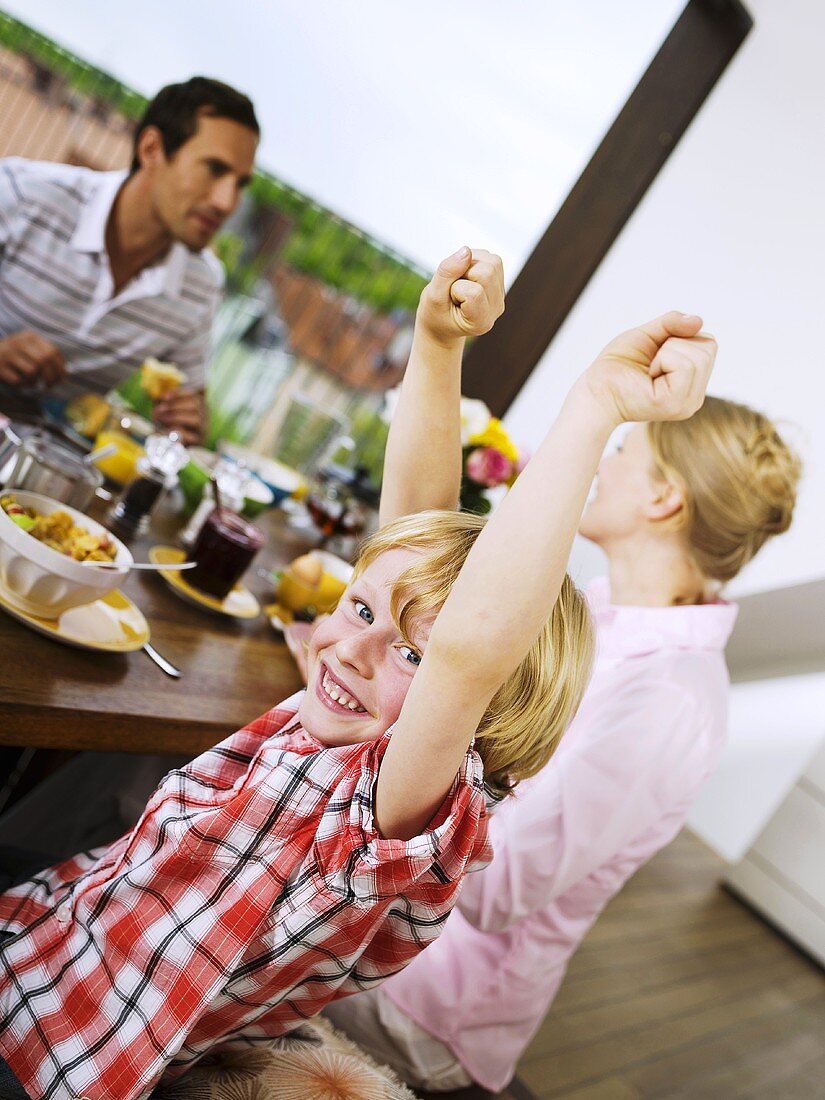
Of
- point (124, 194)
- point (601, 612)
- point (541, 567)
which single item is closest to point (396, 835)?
point (541, 567)

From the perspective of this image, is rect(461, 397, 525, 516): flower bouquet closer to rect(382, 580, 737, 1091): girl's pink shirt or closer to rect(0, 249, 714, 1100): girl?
rect(382, 580, 737, 1091): girl's pink shirt

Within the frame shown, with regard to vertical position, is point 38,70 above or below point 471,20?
below

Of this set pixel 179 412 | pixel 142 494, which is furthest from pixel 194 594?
pixel 179 412

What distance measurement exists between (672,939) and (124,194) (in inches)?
123

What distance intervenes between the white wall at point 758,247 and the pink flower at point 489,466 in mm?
1152

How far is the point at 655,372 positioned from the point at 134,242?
224 centimetres

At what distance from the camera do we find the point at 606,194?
3176 mm

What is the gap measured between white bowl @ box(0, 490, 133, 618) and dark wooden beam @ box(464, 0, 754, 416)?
235 centimetres

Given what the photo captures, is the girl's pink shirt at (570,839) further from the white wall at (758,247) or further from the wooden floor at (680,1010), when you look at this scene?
the white wall at (758,247)

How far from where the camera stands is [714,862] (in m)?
4.71

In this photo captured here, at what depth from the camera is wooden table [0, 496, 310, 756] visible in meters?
1.04

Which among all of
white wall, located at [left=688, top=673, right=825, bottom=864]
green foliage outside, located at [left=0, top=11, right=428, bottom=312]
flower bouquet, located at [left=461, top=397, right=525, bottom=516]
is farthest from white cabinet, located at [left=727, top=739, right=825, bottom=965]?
flower bouquet, located at [left=461, top=397, right=525, bottom=516]

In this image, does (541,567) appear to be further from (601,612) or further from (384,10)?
(384,10)

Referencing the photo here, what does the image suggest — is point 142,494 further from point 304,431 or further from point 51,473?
point 304,431
